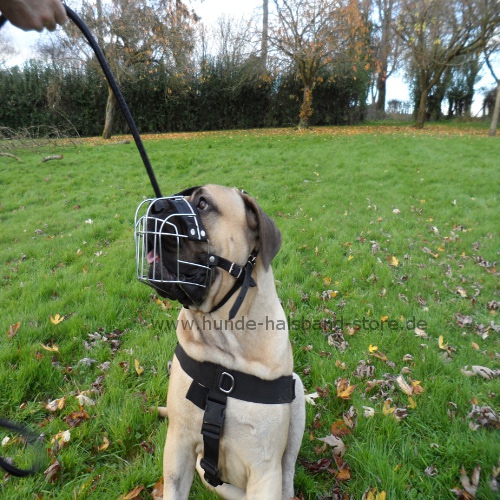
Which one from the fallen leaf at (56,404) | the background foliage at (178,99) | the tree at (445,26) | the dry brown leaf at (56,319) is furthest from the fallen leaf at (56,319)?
the tree at (445,26)

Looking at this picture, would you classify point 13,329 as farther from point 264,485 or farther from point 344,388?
point 344,388

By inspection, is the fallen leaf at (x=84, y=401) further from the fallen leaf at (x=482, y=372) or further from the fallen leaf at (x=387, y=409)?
the fallen leaf at (x=482, y=372)

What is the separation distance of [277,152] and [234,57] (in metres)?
13.0

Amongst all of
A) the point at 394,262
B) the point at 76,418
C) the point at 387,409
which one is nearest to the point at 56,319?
the point at 76,418

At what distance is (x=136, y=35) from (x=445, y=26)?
52.5 feet

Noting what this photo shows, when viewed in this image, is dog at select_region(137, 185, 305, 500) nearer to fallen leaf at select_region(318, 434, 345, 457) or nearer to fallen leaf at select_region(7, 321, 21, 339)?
fallen leaf at select_region(318, 434, 345, 457)


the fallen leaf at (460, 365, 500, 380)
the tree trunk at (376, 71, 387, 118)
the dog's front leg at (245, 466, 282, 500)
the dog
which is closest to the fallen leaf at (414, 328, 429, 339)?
the fallen leaf at (460, 365, 500, 380)

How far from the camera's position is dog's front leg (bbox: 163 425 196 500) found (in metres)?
1.90

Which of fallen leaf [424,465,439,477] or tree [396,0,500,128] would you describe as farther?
tree [396,0,500,128]

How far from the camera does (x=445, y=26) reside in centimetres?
1962

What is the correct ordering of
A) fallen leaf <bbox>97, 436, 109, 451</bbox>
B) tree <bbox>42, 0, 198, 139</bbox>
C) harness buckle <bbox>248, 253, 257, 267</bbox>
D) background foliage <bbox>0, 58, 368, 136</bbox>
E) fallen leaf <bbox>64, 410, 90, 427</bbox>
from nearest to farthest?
harness buckle <bbox>248, 253, 257, 267</bbox>, fallen leaf <bbox>97, 436, 109, 451</bbox>, fallen leaf <bbox>64, 410, 90, 427</bbox>, tree <bbox>42, 0, 198, 139</bbox>, background foliage <bbox>0, 58, 368, 136</bbox>

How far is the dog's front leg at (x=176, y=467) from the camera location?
190cm

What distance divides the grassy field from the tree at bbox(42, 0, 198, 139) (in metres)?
10.1

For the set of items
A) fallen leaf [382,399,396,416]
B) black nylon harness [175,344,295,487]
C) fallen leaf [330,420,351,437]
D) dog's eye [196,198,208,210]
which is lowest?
fallen leaf [330,420,351,437]
